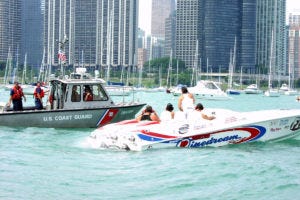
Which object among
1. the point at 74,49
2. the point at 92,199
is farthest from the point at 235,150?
the point at 74,49

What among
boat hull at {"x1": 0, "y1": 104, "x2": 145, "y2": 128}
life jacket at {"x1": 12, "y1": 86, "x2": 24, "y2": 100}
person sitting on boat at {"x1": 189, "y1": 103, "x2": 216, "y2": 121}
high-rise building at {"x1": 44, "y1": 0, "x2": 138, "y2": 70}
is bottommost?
boat hull at {"x1": 0, "y1": 104, "x2": 145, "y2": 128}

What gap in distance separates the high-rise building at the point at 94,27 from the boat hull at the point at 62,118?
120 m

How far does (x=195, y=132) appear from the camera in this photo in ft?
57.3

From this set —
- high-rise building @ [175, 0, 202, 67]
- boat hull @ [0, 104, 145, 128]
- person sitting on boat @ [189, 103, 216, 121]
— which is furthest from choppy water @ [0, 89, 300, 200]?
high-rise building @ [175, 0, 202, 67]

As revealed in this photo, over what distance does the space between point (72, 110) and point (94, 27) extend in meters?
138

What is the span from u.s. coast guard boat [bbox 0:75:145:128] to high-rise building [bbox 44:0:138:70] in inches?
4722

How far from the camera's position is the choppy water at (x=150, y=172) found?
1247 centimetres

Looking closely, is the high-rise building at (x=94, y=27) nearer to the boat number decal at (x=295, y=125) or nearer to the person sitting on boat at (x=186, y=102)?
the person sitting on boat at (x=186, y=102)

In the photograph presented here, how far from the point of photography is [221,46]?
620 feet

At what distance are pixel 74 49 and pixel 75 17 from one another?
41.2 feet

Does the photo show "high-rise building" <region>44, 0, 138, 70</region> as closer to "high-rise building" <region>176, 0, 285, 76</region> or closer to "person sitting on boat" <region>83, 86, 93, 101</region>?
"high-rise building" <region>176, 0, 285, 76</region>

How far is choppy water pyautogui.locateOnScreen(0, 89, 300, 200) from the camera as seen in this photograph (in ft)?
40.9

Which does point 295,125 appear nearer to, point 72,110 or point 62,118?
point 72,110

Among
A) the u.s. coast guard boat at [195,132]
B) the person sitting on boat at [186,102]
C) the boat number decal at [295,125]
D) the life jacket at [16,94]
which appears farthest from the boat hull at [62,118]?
the boat number decal at [295,125]
